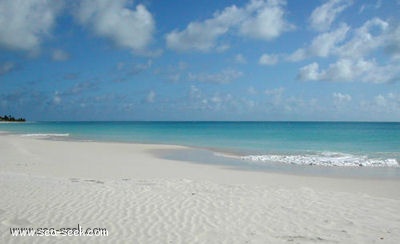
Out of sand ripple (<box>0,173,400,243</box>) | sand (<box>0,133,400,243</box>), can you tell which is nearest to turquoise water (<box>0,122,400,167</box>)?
sand (<box>0,133,400,243</box>)

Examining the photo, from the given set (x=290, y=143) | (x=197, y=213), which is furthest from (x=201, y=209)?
(x=290, y=143)

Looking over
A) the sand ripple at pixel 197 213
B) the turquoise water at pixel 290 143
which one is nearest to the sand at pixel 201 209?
the sand ripple at pixel 197 213

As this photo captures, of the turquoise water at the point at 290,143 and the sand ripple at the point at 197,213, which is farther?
Result: the turquoise water at the point at 290,143

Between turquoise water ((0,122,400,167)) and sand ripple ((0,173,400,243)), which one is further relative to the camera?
turquoise water ((0,122,400,167))

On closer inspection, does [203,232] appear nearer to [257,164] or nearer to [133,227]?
[133,227]

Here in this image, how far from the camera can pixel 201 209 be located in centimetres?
822

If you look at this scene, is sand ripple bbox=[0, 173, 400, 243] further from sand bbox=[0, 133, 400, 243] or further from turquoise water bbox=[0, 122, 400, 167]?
turquoise water bbox=[0, 122, 400, 167]

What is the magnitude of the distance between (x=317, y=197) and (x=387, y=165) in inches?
413

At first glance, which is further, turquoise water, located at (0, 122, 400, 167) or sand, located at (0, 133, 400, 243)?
turquoise water, located at (0, 122, 400, 167)

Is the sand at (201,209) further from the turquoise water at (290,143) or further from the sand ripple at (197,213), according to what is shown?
the turquoise water at (290,143)

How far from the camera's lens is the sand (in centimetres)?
648

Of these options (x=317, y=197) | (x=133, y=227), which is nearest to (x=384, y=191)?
(x=317, y=197)

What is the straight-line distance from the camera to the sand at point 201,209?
6.48m

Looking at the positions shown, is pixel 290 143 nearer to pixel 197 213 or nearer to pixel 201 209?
pixel 201 209
